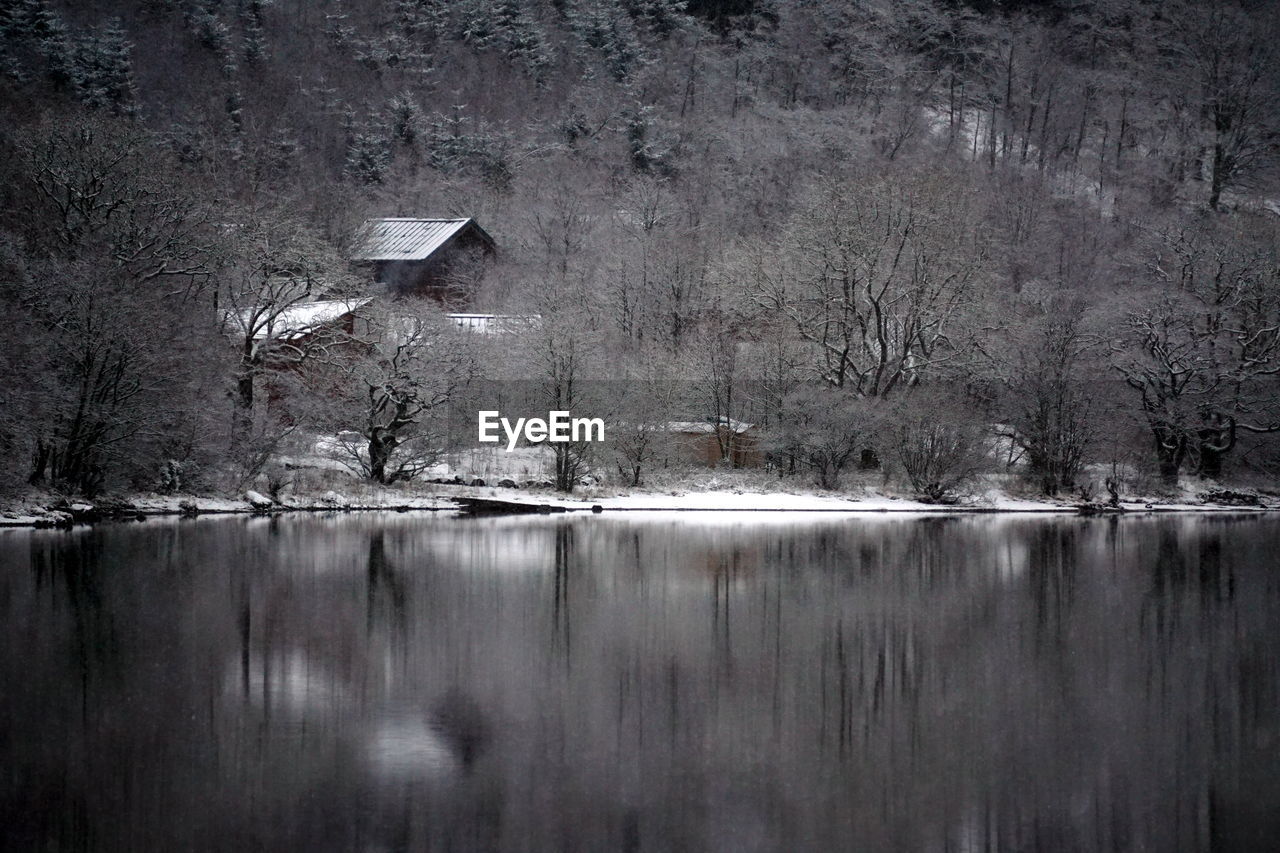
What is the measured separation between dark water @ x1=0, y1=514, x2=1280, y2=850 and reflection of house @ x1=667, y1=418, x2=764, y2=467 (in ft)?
77.3

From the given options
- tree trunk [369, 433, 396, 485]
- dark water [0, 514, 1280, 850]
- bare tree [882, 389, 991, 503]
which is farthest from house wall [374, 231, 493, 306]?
dark water [0, 514, 1280, 850]

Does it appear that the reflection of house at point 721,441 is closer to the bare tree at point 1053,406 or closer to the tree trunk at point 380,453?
the bare tree at point 1053,406

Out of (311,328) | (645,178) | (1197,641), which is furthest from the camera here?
(645,178)

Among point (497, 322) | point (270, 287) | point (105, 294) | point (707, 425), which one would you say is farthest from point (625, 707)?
point (497, 322)

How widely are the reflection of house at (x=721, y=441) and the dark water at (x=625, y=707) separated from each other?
2355 cm

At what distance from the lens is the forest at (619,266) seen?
1412 inches

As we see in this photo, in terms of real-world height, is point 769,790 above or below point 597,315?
below

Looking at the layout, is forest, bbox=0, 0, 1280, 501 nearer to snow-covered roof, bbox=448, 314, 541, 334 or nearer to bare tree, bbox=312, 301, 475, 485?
bare tree, bbox=312, 301, 475, 485

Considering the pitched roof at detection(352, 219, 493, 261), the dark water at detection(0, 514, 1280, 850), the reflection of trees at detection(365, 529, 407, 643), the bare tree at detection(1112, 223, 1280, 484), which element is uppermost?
the pitched roof at detection(352, 219, 493, 261)

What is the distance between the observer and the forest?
35.9m

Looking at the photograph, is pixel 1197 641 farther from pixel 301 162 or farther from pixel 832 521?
pixel 301 162

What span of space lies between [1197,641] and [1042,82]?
3783 inches

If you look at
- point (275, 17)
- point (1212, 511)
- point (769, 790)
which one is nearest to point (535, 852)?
point (769, 790)

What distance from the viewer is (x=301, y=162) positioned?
7619 centimetres
